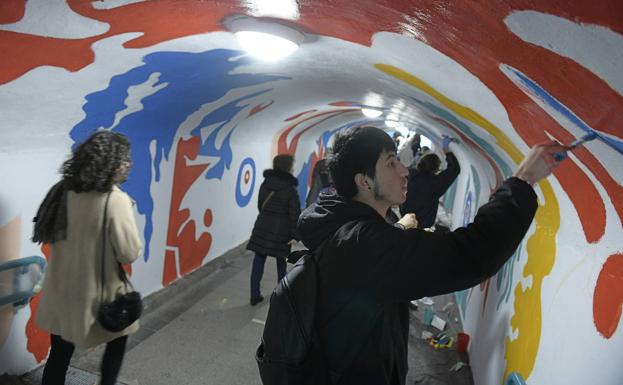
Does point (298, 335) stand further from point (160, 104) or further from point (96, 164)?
point (160, 104)

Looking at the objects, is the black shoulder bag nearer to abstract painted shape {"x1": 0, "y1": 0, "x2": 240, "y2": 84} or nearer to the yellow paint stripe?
abstract painted shape {"x1": 0, "y1": 0, "x2": 240, "y2": 84}

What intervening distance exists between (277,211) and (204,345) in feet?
5.56

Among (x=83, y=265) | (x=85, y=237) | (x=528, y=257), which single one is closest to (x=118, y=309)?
(x=83, y=265)

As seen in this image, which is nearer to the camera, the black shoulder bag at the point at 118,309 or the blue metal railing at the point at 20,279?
the black shoulder bag at the point at 118,309

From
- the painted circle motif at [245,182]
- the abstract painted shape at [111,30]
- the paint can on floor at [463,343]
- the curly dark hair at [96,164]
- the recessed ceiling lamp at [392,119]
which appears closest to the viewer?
the abstract painted shape at [111,30]

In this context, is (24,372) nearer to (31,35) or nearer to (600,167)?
(31,35)

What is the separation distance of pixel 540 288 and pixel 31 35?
131 inches

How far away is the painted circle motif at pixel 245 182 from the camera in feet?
24.5

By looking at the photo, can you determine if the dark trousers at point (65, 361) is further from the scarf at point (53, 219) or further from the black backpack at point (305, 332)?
the black backpack at point (305, 332)

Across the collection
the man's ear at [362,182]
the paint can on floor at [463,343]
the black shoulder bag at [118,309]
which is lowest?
the paint can on floor at [463,343]

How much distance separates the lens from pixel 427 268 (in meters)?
1.35

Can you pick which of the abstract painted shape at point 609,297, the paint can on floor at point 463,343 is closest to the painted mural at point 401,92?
the abstract painted shape at point 609,297

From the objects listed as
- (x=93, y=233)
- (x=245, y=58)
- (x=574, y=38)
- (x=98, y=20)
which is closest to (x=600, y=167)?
(x=574, y=38)

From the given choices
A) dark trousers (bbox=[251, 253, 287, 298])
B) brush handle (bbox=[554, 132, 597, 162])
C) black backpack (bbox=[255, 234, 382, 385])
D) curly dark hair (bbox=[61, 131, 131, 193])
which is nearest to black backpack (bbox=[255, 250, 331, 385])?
black backpack (bbox=[255, 234, 382, 385])
